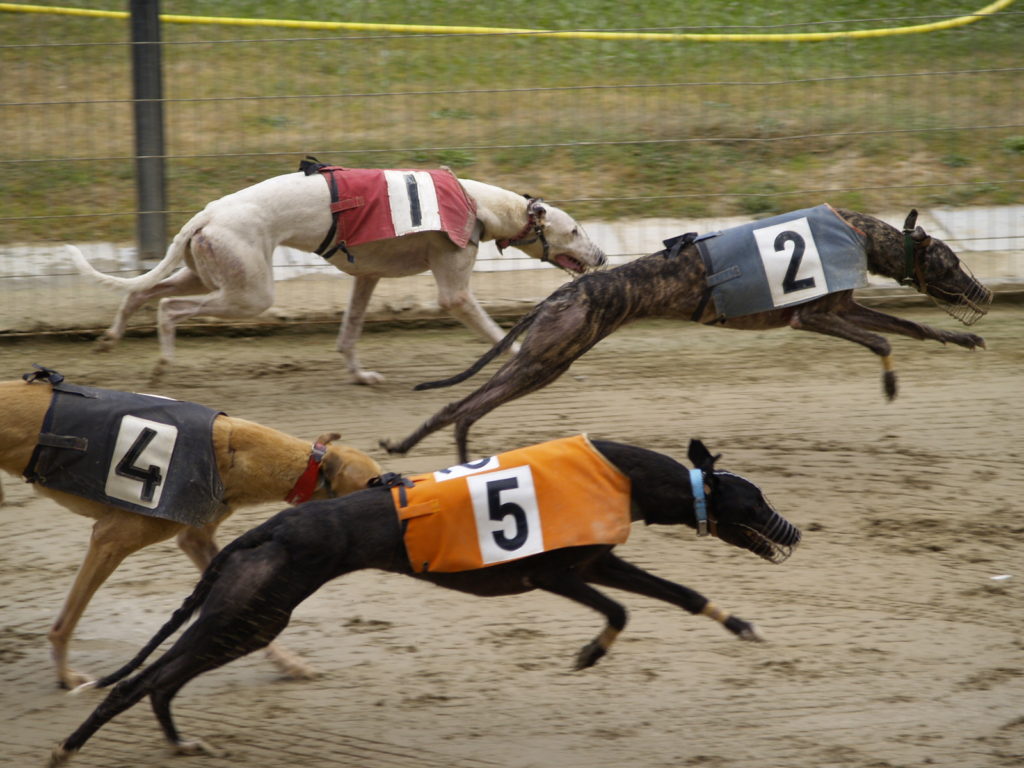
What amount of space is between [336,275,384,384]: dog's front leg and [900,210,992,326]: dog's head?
3179mm

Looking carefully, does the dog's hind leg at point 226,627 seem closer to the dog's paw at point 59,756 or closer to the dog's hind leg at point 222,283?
the dog's paw at point 59,756

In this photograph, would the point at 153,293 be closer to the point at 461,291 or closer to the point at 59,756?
the point at 461,291

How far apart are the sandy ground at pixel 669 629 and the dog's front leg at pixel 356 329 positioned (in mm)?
329

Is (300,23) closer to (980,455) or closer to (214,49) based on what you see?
(214,49)

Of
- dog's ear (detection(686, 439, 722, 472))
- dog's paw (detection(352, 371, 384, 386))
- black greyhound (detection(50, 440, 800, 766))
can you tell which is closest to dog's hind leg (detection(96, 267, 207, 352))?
dog's paw (detection(352, 371, 384, 386))

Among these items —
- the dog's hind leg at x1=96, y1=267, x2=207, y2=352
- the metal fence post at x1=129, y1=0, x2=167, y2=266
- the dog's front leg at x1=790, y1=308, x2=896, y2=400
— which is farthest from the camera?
the metal fence post at x1=129, y1=0, x2=167, y2=266

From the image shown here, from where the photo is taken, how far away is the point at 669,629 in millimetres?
4641

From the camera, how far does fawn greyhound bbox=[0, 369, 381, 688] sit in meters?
4.19

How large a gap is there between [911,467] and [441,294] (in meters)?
2.85

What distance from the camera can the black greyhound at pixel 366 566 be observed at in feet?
12.2

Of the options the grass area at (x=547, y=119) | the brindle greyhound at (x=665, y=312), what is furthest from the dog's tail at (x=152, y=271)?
the brindle greyhound at (x=665, y=312)

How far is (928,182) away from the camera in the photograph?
9.57 m

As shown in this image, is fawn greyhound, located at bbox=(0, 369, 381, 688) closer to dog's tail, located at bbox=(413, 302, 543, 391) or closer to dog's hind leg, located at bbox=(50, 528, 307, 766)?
dog's hind leg, located at bbox=(50, 528, 307, 766)

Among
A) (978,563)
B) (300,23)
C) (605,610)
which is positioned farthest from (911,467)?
(300,23)
